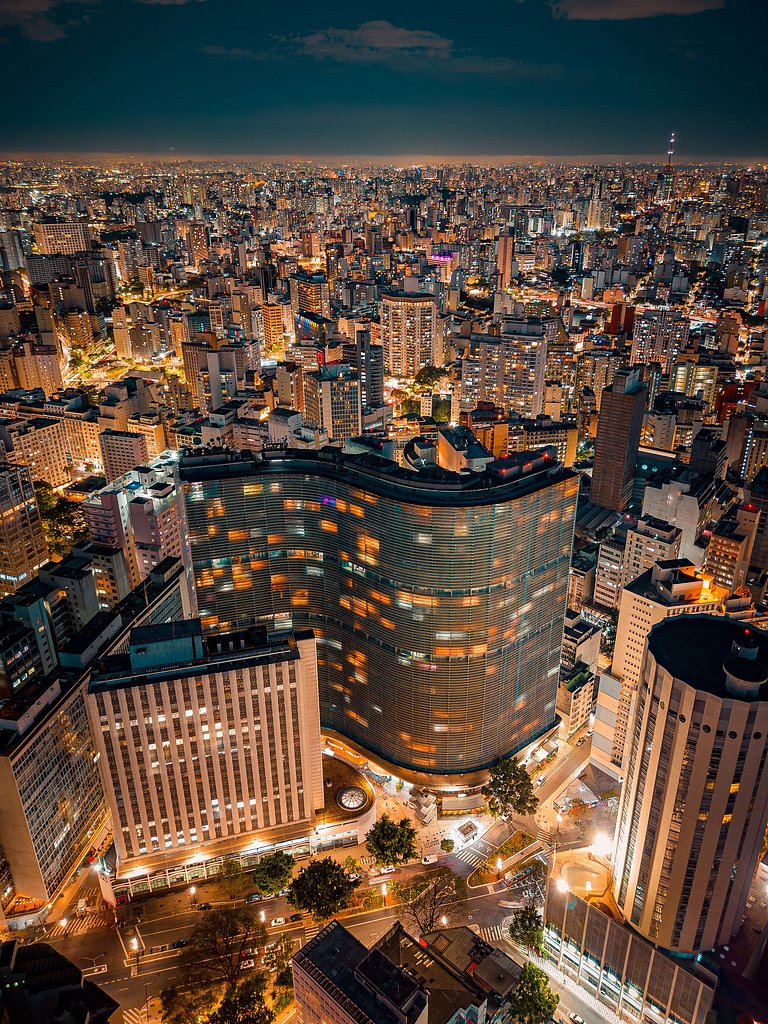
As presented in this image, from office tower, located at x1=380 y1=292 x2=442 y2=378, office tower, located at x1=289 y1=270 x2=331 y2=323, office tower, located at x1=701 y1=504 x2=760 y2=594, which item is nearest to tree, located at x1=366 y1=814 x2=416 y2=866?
office tower, located at x1=701 y1=504 x2=760 y2=594

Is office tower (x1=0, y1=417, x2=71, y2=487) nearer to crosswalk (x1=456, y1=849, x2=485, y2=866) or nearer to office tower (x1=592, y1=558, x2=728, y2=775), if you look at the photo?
crosswalk (x1=456, y1=849, x2=485, y2=866)

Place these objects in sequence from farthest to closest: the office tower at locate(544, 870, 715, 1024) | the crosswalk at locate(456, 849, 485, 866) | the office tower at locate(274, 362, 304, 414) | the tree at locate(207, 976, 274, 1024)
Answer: the office tower at locate(274, 362, 304, 414)
the crosswalk at locate(456, 849, 485, 866)
the tree at locate(207, 976, 274, 1024)
the office tower at locate(544, 870, 715, 1024)

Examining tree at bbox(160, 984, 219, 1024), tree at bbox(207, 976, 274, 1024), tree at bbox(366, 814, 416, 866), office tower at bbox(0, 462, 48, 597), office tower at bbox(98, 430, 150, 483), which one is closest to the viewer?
tree at bbox(207, 976, 274, 1024)

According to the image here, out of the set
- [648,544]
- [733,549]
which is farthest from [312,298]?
[733,549]

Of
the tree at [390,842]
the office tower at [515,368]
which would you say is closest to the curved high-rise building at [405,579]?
the tree at [390,842]

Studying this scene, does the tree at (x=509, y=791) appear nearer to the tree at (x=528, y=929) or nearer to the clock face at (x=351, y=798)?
the tree at (x=528, y=929)

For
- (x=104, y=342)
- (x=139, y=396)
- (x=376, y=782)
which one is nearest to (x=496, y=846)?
(x=376, y=782)

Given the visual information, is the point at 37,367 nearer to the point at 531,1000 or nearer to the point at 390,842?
the point at 390,842
